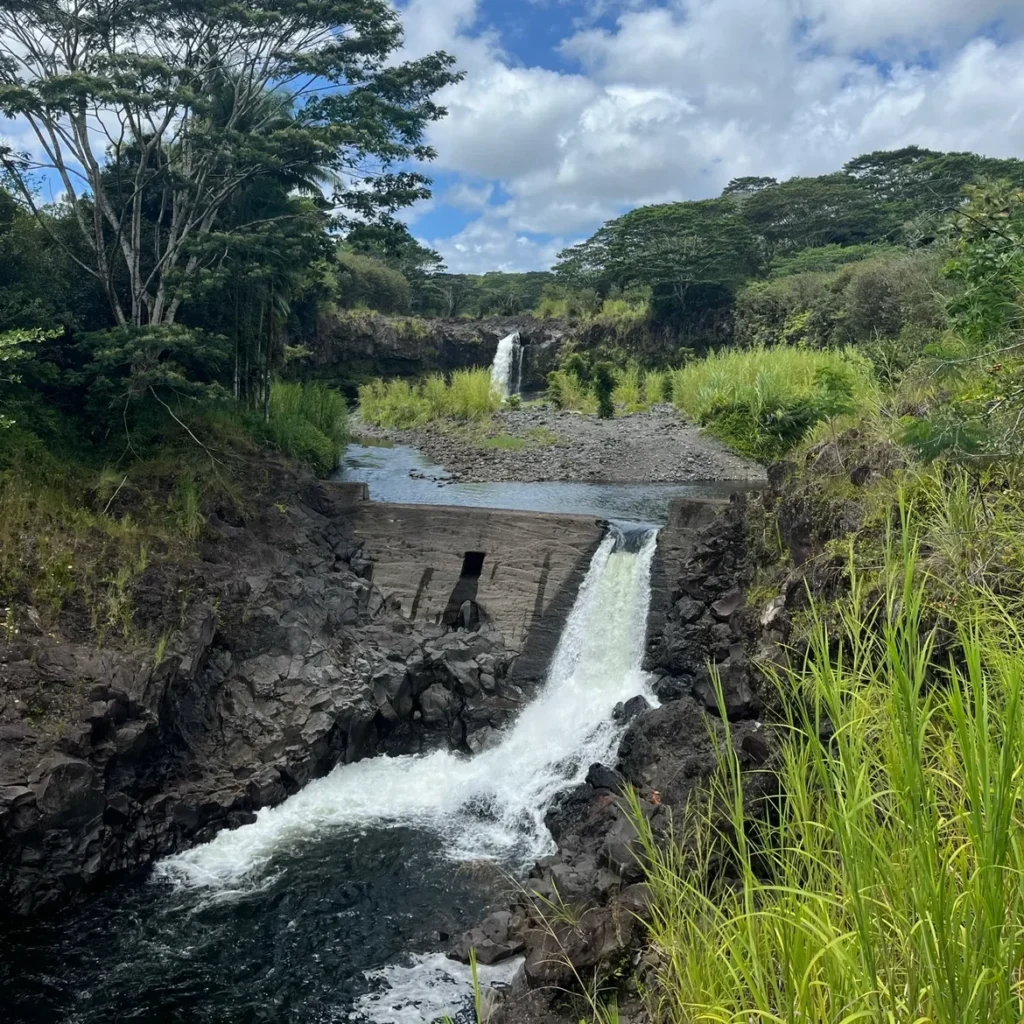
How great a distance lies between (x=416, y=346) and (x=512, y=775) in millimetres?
23746

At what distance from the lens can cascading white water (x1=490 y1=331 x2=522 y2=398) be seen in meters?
29.8

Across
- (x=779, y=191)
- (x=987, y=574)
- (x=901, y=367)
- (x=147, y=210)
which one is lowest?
(x=987, y=574)

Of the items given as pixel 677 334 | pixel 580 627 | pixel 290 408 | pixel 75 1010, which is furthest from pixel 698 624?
pixel 677 334

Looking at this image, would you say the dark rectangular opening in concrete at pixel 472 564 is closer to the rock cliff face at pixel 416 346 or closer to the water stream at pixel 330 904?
the water stream at pixel 330 904

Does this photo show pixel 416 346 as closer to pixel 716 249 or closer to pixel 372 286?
pixel 372 286

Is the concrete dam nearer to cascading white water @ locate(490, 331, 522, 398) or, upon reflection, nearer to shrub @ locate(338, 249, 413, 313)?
cascading white water @ locate(490, 331, 522, 398)

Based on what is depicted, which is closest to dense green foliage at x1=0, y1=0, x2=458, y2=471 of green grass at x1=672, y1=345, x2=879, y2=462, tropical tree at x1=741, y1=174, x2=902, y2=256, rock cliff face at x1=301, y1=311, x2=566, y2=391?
green grass at x1=672, y1=345, x2=879, y2=462

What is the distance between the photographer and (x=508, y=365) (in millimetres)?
30438

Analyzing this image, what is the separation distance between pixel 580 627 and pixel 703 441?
351 inches

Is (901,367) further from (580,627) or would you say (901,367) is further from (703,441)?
(703,441)

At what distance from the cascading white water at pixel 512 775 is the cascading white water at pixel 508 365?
19538 millimetres

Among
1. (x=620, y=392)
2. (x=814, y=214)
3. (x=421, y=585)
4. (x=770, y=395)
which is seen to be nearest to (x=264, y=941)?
(x=421, y=585)

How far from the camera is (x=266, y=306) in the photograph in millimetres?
14266

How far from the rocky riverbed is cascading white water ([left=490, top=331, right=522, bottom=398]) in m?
7.37
